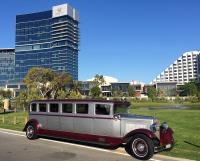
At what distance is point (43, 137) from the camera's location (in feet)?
53.4

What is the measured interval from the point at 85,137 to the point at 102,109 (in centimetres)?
139

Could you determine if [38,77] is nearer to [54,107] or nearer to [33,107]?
[33,107]

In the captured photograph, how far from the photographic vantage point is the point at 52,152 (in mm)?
12438

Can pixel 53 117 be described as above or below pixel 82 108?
below

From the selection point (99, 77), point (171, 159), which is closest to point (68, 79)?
point (99, 77)

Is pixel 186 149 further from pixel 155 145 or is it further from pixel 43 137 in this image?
pixel 43 137

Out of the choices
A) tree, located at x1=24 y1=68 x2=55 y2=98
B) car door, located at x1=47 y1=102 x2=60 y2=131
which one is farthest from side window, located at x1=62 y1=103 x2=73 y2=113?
tree, located at x1=24 y1=68 x2=55 y2=98

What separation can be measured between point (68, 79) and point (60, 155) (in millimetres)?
79185

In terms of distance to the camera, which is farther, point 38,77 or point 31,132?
point 38,77

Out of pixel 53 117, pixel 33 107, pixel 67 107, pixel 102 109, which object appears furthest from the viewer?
pixel 33 107

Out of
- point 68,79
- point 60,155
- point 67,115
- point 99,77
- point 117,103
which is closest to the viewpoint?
point 60,155

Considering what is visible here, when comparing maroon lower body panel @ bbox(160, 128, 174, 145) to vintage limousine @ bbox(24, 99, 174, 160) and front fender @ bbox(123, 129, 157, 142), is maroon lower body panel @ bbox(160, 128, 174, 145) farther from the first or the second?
front fender @ bbox(123, 129, 157, 142)

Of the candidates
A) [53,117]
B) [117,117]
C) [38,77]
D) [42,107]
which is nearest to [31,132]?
[42,107]

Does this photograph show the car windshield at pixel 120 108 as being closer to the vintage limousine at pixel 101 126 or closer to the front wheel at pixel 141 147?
the vintage limousine at pixel 101 126
